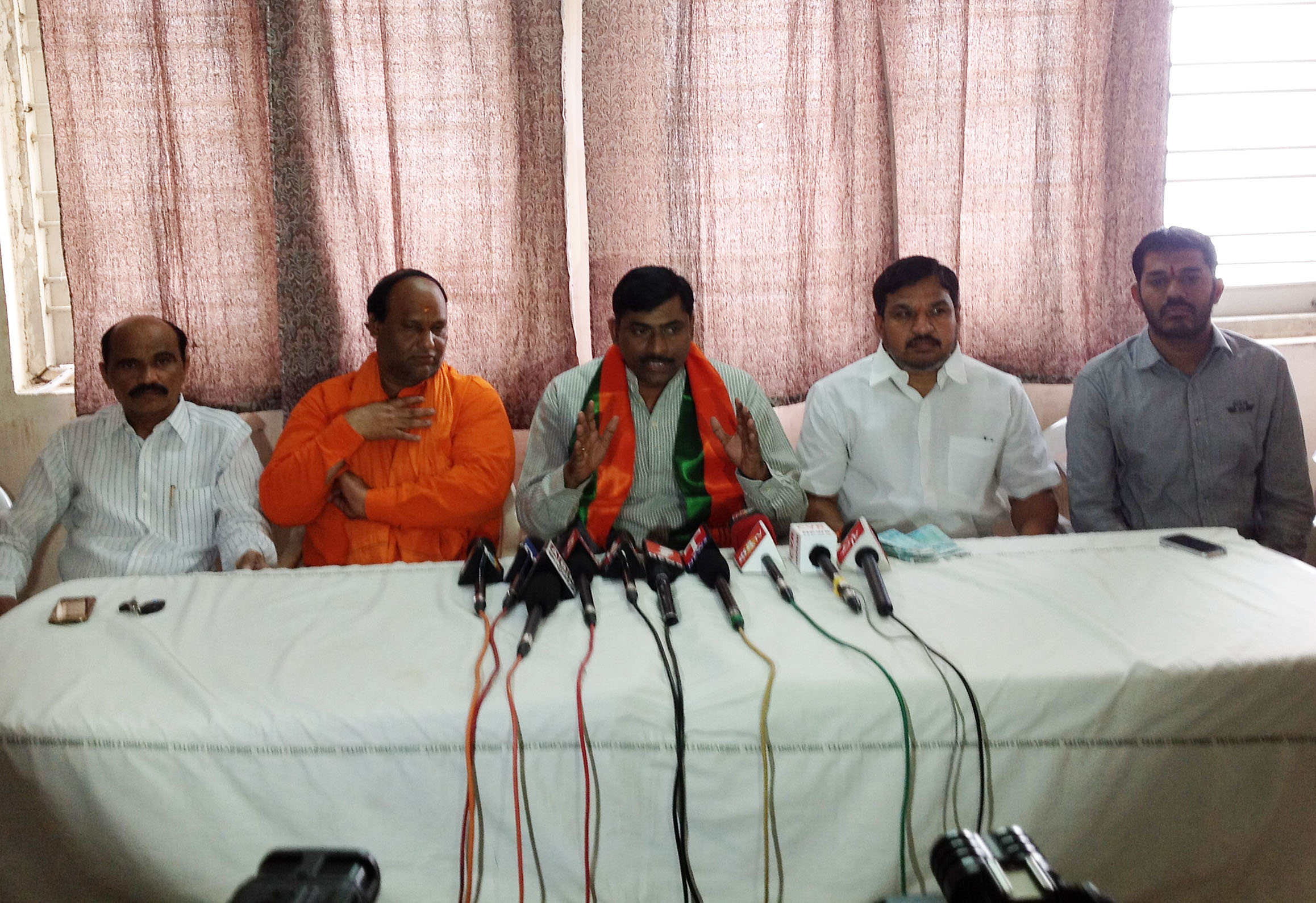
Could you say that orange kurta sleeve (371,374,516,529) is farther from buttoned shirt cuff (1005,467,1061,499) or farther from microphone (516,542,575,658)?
buttoned shirt cuff (1005,467,1061,499)

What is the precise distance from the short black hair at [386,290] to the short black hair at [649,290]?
1.80 feet

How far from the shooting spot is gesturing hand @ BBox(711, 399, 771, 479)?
192 cm

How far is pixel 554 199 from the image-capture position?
8.50 ft

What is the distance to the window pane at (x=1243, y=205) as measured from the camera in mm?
3051

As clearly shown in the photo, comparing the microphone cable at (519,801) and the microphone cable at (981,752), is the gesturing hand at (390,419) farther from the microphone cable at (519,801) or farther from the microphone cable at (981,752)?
the microphone cable at (981,752)

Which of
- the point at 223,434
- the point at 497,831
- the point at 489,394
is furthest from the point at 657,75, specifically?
Result: the point at 497,831

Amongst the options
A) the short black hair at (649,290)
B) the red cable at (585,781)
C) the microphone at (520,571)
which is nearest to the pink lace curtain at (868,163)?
the short black hair at (649,290)

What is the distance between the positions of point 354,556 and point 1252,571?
1978 mm

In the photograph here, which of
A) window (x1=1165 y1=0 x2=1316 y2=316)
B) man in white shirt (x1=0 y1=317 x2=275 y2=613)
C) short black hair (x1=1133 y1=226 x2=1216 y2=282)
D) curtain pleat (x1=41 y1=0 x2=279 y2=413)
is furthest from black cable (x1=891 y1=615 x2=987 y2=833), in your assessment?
window (x1=1165 y1=0 x2=1316 y2=316)

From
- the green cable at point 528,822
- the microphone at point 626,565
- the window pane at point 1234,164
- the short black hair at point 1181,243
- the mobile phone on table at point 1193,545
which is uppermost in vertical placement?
the window pane at point 1234,164

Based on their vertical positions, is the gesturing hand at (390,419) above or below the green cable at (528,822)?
above

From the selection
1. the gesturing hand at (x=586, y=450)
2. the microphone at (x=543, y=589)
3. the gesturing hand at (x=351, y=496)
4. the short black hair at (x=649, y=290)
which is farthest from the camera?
the gesturing hand at (x=351, y=496)

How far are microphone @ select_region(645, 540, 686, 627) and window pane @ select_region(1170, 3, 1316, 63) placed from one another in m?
2.70

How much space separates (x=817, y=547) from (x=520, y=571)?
53 cm
